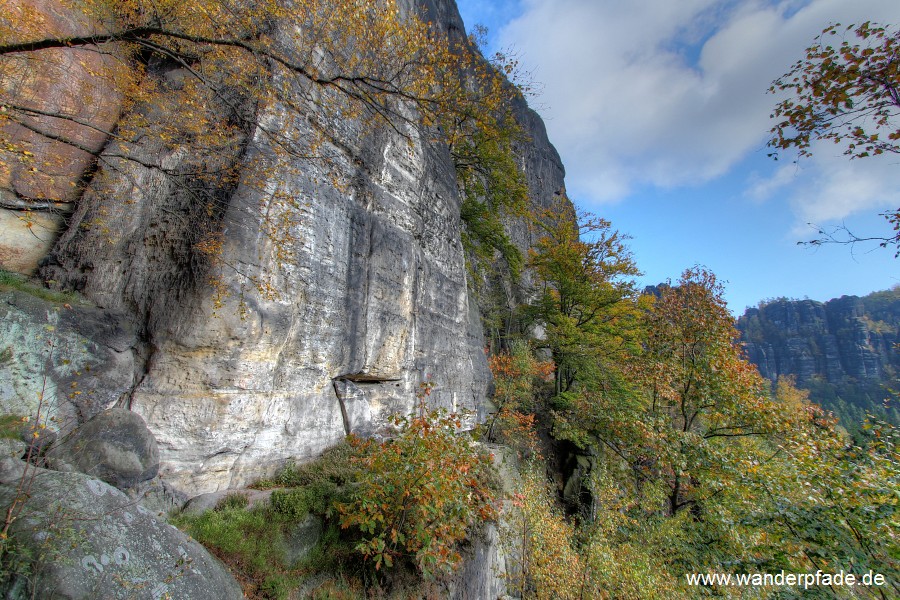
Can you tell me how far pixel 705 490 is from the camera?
10.2 m

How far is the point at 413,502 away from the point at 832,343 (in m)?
143

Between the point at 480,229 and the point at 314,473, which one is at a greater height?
the point at 480,229

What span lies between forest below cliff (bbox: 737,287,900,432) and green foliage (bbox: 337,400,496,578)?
114 metres

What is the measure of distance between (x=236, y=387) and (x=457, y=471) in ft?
12.3

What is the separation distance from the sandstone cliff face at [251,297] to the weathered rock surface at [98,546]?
2.02m

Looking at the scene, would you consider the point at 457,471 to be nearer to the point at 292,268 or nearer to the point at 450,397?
the point at 292,268

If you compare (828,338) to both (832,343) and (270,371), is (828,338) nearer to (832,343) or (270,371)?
(832,343)

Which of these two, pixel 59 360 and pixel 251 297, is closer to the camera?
pixel 59 360

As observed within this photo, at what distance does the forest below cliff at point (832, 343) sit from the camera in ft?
300

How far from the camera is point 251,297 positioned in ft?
19.9

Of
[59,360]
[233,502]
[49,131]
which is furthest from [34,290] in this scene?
[233,502]

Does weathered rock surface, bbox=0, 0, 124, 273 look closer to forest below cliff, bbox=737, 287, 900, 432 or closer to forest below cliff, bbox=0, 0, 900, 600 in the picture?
forest below cliff, bbox=0, 0, 900, 600

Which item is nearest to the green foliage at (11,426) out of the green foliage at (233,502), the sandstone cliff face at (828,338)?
the green foliage at (233,502)

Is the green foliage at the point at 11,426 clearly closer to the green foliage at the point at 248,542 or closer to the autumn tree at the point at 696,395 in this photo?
the green foliage at the point at 248,542
